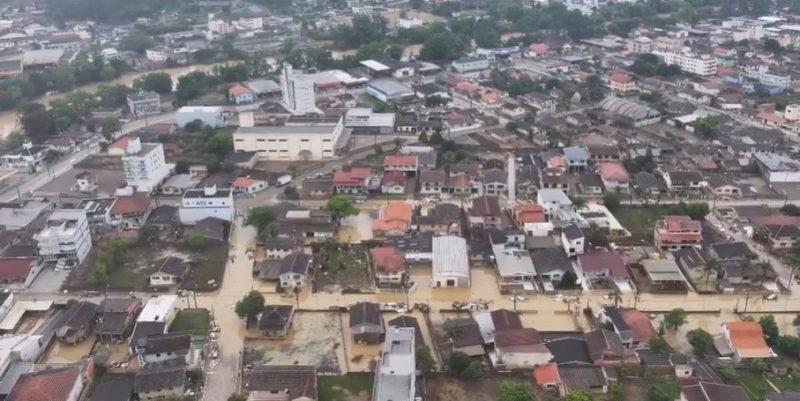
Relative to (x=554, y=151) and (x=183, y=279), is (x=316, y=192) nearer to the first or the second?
(x=183, y=279)

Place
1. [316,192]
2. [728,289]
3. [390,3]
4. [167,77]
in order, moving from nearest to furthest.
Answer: [728,289] → [316,192] → [167,77] → [390,3]

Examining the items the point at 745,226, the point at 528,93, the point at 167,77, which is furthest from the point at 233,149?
the point at 745,226

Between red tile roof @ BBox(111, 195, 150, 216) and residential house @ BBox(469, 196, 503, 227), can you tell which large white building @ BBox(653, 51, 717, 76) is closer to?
residential house @ BBox(469, 196, 503, 227)

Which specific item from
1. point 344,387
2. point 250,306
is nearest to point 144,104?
point 250,306

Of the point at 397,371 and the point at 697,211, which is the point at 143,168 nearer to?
the point at 397,371

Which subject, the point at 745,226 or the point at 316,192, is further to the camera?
the point at 316,192
